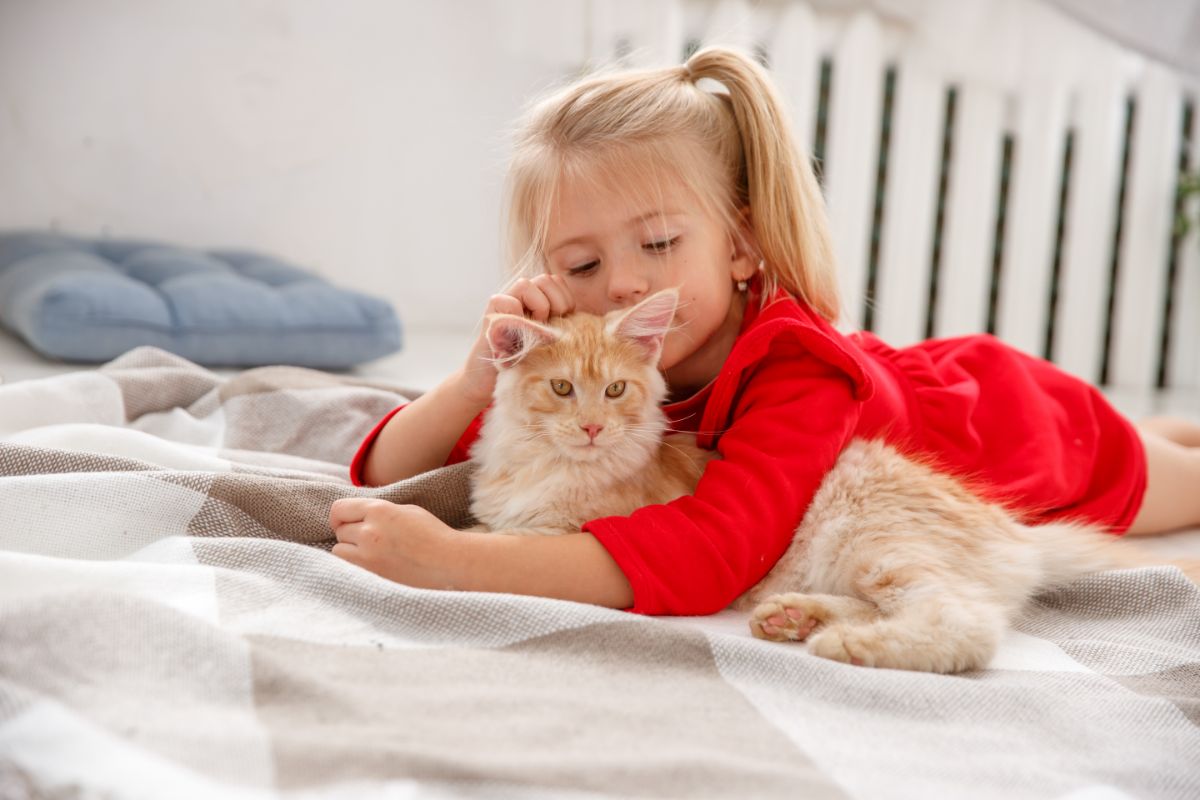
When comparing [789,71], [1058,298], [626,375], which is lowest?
[1058,298]

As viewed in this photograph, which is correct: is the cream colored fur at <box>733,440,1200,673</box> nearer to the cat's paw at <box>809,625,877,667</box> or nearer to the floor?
the cat's paw at <box>809,625,877,667</box>

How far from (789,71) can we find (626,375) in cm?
217

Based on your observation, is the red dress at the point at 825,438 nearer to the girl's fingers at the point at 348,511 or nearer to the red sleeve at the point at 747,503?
the red sleeve at the point at 747,503

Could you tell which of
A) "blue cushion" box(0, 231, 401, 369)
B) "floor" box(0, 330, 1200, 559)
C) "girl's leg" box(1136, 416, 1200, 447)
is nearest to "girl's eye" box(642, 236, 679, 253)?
"floor" box(0, 330, 1200, 559)

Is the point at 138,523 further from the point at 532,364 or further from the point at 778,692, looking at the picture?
the point at 778,692

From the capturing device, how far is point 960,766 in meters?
0.78

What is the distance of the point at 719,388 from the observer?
1.34m

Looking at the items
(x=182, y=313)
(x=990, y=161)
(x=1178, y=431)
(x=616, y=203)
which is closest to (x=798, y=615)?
(x=616, y=203)

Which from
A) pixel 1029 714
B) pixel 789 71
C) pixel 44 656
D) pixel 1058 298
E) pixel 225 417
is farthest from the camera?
pixel 1058 298

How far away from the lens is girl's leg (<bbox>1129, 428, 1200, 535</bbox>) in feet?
5.58

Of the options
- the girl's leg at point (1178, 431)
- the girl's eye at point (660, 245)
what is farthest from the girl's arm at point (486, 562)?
the girl's leg at point (1178, 431)

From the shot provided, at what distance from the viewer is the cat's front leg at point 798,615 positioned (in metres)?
1.08

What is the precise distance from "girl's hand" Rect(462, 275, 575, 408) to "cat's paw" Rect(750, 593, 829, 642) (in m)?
0.48

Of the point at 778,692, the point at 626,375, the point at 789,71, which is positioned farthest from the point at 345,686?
the point at 789,71
